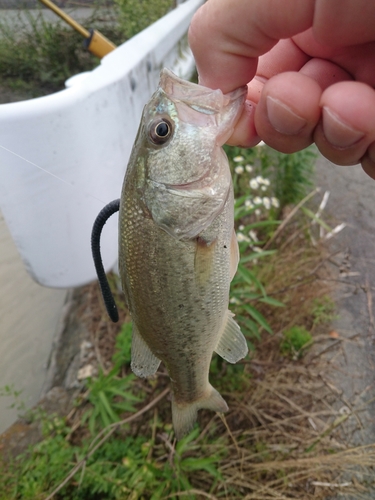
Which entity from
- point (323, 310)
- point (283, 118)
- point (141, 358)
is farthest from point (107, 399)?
point (283, 118)

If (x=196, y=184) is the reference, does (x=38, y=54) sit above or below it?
below

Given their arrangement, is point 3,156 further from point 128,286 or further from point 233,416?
point 233,416

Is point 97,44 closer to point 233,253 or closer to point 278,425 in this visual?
point 233,253

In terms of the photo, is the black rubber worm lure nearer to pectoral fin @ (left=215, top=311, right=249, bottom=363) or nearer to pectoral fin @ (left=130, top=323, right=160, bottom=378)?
pectoral fin @ (left=130, top=323, right=160, bottom=378)

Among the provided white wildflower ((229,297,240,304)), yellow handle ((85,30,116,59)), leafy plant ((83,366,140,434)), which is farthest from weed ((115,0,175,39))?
leafy plant ((83,366,140,434))

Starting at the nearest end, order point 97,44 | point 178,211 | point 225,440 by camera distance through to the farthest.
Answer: point 178,211 < point 225,440 < point 97,44

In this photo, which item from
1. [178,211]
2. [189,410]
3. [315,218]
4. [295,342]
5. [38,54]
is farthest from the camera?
[38,54]

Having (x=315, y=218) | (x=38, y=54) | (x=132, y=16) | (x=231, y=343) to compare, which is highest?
(x=132, y=16)

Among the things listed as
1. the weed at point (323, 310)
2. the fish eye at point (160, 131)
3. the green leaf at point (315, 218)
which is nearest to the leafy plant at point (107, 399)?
the weed at point (323, 310)
